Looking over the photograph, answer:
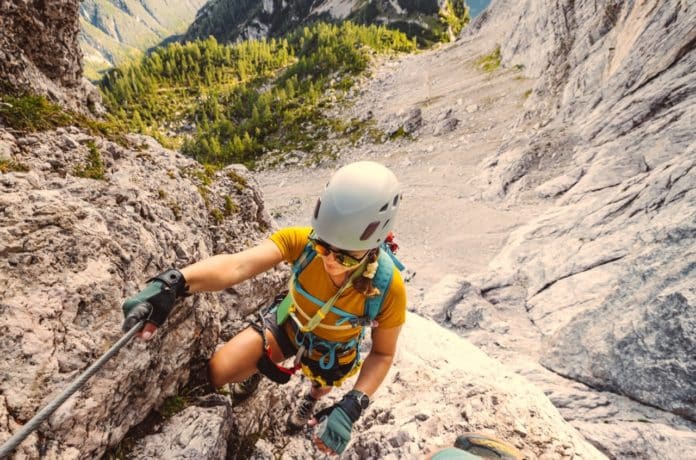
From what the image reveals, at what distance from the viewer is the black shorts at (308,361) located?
408cm

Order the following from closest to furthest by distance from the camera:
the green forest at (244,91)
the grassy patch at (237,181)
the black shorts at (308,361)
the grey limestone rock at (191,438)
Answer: the grey limestone rock at (191,438) → the black shorts at (308,361) → the grassy patch at (237,181) → the green forest at (244,91)

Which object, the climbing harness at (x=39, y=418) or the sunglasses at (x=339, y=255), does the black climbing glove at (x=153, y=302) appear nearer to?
the climbing harness at (x=39, y=418)

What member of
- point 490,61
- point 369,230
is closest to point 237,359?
point 369,230

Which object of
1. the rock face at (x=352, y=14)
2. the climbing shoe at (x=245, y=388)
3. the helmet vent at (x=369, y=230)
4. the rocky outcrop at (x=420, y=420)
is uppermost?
the rock face at (x=352, y=14)

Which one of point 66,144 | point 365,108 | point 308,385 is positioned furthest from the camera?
point 365,108

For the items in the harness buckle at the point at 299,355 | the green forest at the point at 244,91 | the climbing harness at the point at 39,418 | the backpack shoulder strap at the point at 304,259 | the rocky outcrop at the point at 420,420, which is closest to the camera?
the climbing harness at the point at 39,418

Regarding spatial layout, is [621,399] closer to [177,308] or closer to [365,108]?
[177,308]

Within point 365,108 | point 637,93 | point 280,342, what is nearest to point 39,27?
point 280,342

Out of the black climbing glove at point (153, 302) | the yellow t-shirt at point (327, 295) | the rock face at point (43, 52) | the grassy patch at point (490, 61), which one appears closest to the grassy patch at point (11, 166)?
the rock face at point (43, 52)

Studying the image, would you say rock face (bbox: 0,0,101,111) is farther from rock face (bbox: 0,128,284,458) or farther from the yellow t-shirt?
the yellow t-shirt

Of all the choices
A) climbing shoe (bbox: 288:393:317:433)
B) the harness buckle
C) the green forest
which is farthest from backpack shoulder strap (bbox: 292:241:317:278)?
the green forest

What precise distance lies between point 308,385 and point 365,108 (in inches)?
2120

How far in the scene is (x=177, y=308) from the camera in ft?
11.5

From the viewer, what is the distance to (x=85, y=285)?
2.92 meters
